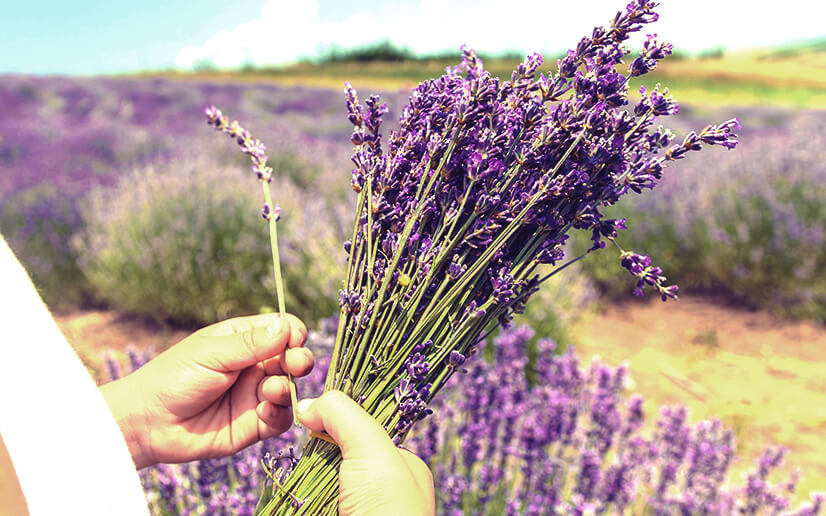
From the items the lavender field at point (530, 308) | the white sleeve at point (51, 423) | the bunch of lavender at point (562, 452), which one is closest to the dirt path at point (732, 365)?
the lavender field at point (530, 308)

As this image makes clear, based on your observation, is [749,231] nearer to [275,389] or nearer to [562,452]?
[562,452]

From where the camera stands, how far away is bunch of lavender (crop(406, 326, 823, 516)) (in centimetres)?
184

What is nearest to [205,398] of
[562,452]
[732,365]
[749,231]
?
[562,452]

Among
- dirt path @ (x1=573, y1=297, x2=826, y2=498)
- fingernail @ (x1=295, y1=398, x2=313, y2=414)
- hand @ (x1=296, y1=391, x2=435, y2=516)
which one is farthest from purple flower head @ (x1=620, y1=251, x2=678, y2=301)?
dirt path @ (x1=573, y1=297, x2=826, y2=498)

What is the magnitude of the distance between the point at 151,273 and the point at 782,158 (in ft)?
19.7

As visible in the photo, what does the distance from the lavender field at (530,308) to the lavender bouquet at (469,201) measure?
71cm

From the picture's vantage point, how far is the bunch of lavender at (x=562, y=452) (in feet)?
6.03

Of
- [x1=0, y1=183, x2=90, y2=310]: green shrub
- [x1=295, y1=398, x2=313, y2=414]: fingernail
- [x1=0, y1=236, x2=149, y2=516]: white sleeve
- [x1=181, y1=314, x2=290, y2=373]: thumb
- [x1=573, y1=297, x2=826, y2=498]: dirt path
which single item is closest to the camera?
[x1=0, y1=236, x2=149, y2=516]: white sleeve

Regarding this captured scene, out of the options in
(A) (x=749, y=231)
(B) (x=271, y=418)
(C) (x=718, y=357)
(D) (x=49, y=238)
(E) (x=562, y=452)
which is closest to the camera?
(B) (x=271, y=418)

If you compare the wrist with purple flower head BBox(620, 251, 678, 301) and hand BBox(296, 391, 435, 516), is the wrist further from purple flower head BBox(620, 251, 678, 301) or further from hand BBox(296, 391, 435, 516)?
purple flower head BBox(620, 251, 678, 301)

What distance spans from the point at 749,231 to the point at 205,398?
527 cm

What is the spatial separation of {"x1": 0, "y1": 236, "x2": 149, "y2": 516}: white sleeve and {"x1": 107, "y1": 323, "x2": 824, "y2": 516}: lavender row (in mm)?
796

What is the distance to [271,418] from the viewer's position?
1302 millimetres

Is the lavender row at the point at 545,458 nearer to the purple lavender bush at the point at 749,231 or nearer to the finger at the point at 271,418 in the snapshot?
the finger at the point at 271,418
